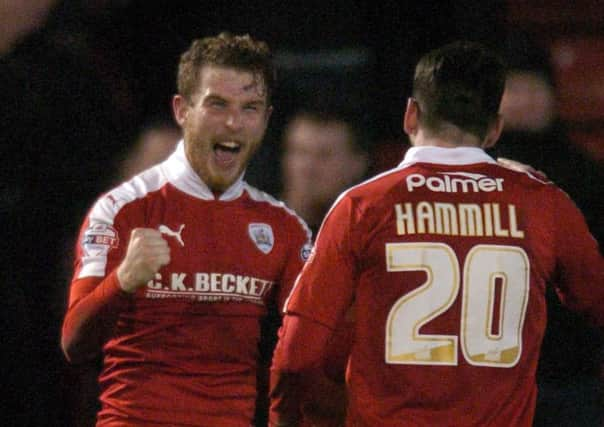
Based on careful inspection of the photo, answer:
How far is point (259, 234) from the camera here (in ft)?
13.1

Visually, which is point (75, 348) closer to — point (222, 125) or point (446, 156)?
point (222, 125)

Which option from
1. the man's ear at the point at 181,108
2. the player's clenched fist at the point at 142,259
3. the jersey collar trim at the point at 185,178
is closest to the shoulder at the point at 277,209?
the jersey collar trim at the point at 185,178

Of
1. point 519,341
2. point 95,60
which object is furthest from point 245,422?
point 95,60

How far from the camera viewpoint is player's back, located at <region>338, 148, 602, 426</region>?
3.37 m

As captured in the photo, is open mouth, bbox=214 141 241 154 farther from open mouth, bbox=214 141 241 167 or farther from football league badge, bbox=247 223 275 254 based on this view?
football league badge, bbox=247 223 275 254

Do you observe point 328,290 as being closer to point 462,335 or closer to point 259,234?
point 462,335

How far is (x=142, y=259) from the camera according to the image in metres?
3.50

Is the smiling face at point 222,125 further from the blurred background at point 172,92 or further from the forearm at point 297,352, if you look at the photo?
the blurred background at point 172,92

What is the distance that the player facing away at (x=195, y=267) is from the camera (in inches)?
147

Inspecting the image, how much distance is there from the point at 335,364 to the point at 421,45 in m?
3.18

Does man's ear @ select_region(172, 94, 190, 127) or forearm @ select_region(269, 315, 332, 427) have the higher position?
man's ear @ select_region(172, 94, 190, 127)

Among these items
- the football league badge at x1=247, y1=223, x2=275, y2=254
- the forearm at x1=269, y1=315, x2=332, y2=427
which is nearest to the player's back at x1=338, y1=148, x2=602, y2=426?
the forearm at x1=269, y1=315, x2=332, y2=427

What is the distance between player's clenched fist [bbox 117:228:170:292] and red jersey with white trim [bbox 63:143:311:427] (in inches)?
4.4

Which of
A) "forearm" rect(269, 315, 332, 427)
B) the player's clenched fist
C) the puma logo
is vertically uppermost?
the puma logo
